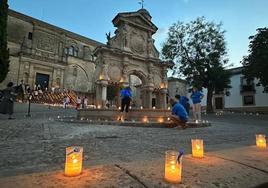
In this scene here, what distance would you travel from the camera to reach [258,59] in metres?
21.8

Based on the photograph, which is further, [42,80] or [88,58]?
[88,58]

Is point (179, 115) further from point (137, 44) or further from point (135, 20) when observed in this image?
point (135, 20)

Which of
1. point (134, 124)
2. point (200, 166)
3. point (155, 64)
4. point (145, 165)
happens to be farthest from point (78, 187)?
point (155, 64)

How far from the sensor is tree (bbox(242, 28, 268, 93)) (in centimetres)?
2134

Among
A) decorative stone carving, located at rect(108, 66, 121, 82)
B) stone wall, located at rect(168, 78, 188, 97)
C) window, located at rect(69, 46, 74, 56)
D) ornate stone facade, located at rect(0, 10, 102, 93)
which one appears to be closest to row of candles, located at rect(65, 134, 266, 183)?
decorative stone carving, located at rect(108, 66, 121, 82)

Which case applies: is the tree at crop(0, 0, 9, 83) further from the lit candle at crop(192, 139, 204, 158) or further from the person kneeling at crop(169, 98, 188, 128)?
the lit candle at crop(192, 139, 204, 158)

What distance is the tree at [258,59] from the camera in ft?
70.0

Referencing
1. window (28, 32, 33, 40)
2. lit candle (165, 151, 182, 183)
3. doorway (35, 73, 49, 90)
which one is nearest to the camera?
lit candle (165, 151, 182, 183)

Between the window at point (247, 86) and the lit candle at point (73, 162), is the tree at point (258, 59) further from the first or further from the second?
the lit candle at point (73, 162)

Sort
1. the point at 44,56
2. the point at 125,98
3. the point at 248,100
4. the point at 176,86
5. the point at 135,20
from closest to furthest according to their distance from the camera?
the point at 125,98, the point at 135,20, the point at 248,100, the point at 44,56, the point at 176,86

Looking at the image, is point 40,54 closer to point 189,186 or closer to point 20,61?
point 20,61

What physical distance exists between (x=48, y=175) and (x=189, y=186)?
4.99 feet

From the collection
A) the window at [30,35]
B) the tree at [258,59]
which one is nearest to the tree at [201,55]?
the tree at [258,59]

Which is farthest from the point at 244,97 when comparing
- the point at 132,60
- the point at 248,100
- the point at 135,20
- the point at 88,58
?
the point at 88,58
